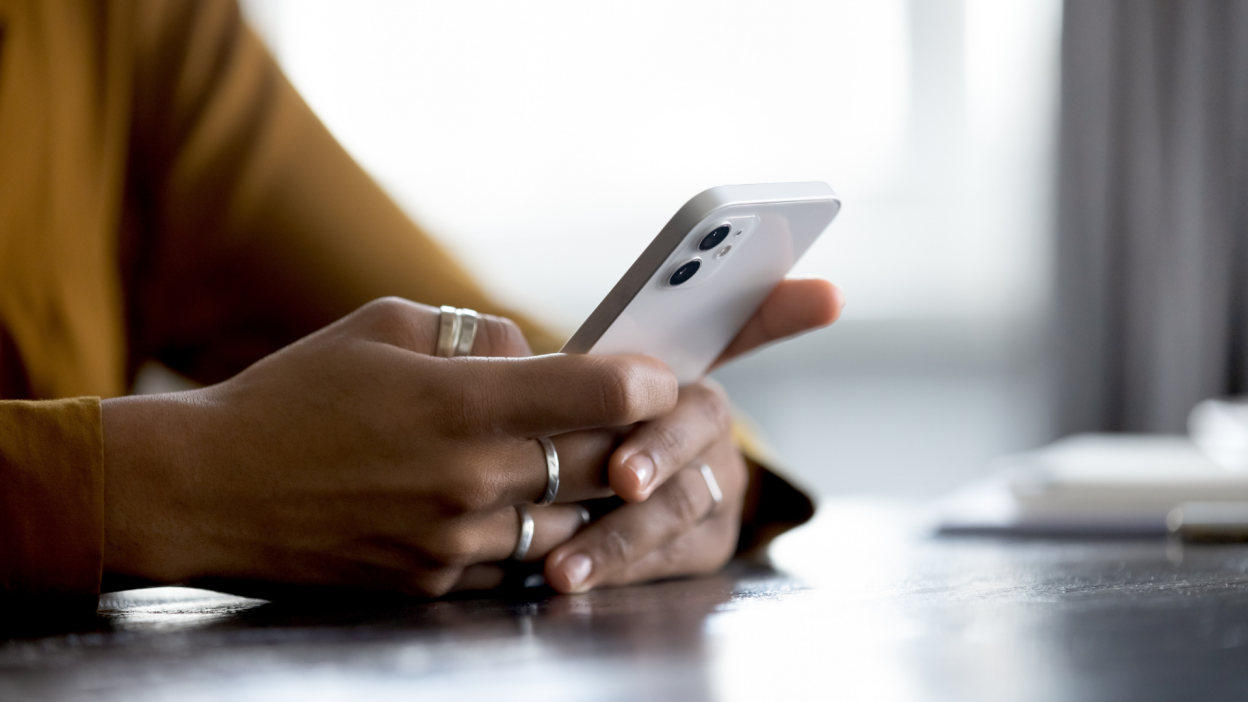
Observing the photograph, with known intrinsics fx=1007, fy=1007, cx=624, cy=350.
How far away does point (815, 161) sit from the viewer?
2.62 meters

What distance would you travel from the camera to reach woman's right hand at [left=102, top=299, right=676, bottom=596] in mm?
498

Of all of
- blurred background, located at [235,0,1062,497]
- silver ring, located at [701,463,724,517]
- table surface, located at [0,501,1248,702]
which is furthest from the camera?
blurred background, located at [235,0,1062,497]

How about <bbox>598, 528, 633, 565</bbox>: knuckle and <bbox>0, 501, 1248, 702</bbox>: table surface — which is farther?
<bbox>598, 528, 633, 565</bbox>: knuckle

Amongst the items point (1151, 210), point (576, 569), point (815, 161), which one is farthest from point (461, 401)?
point (1151, 210)

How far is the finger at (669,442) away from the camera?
58 centimetres

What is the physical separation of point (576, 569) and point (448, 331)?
0.52 ft

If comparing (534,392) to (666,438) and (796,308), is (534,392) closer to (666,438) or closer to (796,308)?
(666,438)

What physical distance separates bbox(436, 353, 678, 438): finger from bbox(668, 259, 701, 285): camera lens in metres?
0.06

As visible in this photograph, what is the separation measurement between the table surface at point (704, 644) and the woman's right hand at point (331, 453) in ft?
0.11

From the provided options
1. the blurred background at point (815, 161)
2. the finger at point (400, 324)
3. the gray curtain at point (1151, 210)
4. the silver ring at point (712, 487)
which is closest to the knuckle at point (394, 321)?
the finger at point (400, 324)

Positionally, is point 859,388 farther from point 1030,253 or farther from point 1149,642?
point 1149,642

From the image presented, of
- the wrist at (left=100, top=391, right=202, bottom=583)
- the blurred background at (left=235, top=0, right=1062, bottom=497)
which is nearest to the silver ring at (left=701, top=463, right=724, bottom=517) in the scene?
the wrist at (left=100, top=391, right=202, bottom=583)

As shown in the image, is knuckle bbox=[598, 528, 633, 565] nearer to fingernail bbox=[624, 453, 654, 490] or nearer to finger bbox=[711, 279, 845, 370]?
fingernail bbox=[624, 453, 654, 490]

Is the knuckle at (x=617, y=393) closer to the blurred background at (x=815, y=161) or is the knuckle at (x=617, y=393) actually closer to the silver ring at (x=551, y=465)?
the silver ring at (x=551, y=465)
